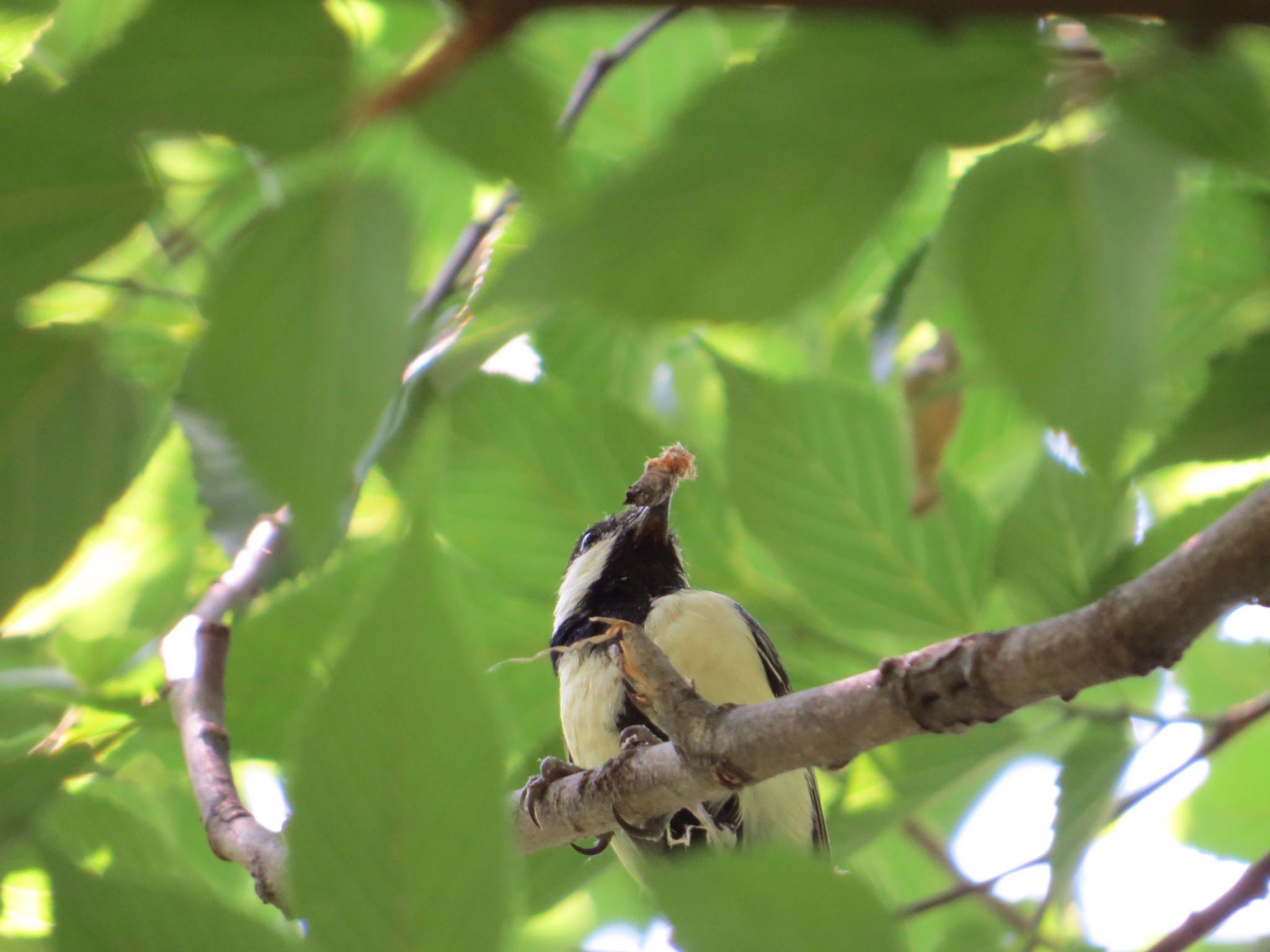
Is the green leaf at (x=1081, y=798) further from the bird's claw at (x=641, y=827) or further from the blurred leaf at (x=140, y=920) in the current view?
the blurred leaf at (x=140, y=920)

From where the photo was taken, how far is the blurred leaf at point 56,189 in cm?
50

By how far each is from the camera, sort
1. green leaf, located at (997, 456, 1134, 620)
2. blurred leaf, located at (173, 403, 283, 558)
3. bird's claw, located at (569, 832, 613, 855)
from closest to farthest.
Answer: blurred leaf, located at (173, 403, 283, 558) → green leaf, located at (997, 456, 1134, 620) → bird's claw, located at (569, 832, 613, 855)

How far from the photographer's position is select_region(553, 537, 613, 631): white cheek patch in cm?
296

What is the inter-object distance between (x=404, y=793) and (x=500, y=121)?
32 cm

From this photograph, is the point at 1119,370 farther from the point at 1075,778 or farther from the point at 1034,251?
the point at 1075,778

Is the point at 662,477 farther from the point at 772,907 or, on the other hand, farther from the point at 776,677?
the point at 772,907

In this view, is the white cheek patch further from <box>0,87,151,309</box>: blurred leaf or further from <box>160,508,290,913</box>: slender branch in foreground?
<box>0,87,151,309</box>: blurred leaf

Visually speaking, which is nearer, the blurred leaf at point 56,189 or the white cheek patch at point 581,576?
the blurred leaf at point 56,189

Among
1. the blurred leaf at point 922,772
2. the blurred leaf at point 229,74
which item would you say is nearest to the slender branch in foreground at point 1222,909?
the blurred leaf at point 922,772

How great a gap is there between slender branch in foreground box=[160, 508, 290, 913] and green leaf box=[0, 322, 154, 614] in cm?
92

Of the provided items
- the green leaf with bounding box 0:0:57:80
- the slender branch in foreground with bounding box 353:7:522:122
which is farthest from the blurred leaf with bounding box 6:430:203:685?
the slender branch in foreground with bounding box 353:7:522:122

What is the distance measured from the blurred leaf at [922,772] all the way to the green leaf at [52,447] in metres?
1.34

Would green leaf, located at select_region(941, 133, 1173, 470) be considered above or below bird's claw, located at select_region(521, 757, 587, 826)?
above

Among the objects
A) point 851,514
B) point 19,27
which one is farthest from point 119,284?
point 851,514
